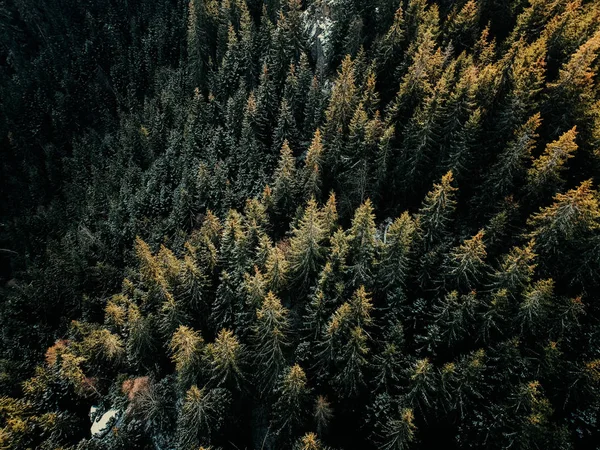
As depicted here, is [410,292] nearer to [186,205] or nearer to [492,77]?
[492,77]

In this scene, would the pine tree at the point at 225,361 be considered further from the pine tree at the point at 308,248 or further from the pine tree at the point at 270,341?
the pine tree at the point at 308,248

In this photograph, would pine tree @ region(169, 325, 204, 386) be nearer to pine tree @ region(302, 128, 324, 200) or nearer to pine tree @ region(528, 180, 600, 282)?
pine tree @ region(302, 128, 324, 200)

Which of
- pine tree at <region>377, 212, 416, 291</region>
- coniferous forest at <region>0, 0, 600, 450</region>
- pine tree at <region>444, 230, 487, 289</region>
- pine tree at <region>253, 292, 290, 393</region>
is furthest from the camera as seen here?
pine tree at <region>377, 212, 416, 291</region>

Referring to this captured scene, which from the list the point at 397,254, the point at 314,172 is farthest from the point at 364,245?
the point at 314,172

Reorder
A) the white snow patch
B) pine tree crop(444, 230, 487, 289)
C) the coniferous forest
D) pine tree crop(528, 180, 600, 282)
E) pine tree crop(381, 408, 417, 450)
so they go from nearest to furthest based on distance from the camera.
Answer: pine tree crop(381, 408, 417, 450), pine tree crop(528, 180, 600, 282), the coniferous forest, pine tree crop(444, 230, 487, 289), the white snow patch

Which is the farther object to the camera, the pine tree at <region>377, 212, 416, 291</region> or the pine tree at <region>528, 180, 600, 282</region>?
the pine tree at <region>377, 212, 416, 291</region>

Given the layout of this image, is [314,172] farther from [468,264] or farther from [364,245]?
[468,264]

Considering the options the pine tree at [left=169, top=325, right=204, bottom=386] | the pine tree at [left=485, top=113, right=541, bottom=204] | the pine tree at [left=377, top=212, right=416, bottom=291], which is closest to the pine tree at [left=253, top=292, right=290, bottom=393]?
the pine tree at [left=169, top=325, right=204, bottom=386]

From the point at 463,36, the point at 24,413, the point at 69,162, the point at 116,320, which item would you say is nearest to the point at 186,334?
the point at 116,320
